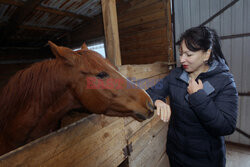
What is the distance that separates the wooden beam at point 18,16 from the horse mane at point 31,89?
2305 mm

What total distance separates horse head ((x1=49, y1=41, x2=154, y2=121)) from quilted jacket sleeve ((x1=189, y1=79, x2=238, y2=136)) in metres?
0.35

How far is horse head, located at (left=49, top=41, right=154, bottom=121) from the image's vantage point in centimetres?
88

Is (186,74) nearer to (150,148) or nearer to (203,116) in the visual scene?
(203,116)

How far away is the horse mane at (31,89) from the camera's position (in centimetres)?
90

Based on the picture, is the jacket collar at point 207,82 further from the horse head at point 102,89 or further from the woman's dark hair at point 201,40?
the horse head at point 102,89

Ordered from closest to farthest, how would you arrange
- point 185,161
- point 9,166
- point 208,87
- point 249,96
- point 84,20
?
point 9,166
point 208,87
point 185,161
point 249,96
point 84,20

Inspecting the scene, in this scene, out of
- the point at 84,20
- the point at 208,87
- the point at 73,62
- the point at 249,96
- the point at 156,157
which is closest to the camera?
the point at 73,62

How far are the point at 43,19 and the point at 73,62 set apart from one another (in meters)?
3.29

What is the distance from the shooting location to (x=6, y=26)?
3203 mm

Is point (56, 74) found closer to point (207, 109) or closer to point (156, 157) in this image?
point (207, 109)

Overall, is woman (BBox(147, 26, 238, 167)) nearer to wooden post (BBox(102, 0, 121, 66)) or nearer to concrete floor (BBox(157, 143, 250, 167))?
wooden post (BBox(102, 0, 121, 66))

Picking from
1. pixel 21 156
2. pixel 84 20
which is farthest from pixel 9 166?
pixel 84 20

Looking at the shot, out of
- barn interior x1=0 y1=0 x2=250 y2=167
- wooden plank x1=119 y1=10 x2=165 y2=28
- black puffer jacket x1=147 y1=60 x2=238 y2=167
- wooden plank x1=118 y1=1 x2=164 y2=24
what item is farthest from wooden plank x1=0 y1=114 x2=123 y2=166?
wooden plank x1=118 y1=1 x2=164 y2=24

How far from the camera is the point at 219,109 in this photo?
977mm
